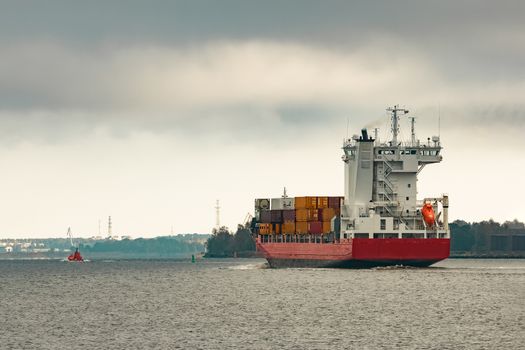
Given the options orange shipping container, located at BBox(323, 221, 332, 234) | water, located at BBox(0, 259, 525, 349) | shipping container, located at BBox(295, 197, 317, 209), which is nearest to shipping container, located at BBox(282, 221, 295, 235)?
shipping container, located at BBox(295, 197, 317, 209)

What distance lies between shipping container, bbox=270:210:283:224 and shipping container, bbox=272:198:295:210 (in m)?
1.33

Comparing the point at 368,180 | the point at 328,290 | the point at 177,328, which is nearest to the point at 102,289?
the point at 328,290

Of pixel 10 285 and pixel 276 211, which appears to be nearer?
pixel 10 285

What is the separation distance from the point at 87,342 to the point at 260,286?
167 ft

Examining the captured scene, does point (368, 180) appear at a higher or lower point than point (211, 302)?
higher

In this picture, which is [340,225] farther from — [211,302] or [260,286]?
[211,302]

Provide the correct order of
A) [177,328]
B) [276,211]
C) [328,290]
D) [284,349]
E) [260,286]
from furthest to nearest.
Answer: [276,211], [260,286], [328,290], [177,328], [284,349]

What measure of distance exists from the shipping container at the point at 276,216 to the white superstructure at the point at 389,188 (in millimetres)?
15635

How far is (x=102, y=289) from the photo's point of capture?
116 metres

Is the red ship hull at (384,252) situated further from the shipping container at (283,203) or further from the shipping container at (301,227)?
the shipping container at (283,203)

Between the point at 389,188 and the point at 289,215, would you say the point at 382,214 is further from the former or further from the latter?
the point at 289,215

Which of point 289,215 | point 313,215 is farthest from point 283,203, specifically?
point 313,215

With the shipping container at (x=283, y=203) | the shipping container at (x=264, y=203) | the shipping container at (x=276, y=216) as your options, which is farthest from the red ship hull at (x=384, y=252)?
the shipping container at (x=264, y=203)

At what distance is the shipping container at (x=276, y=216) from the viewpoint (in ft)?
477
